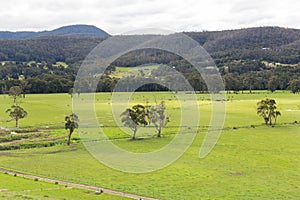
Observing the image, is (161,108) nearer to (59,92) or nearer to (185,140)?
(185,140)

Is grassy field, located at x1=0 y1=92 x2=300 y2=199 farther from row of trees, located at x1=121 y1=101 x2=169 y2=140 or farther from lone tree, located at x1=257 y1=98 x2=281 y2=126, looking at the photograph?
lone tree, located at x1=257 y1=98 x2=281 y2=126

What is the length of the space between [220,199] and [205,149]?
2654 cm

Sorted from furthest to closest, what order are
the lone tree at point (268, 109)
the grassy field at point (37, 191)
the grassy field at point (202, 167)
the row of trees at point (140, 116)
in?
1. the lone tree at point (268, 109)
2. the row of trees at point (140, 116)
3. the grassy field at point (202, 167)
4. the grassy field at point (37, 191)

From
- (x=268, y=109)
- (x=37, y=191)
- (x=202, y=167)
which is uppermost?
(x=268, y=109)

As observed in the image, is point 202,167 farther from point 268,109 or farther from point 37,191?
point 268,109

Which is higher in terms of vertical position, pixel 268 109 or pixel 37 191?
pixel 268 109

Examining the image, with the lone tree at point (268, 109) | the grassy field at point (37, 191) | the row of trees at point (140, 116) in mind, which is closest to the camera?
the grassy field at point (37, 191)

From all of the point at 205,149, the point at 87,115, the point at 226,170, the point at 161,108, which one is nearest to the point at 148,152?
the point at 205,149

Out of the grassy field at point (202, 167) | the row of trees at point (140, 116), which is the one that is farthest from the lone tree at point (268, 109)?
the row of trees at point (140, 116)

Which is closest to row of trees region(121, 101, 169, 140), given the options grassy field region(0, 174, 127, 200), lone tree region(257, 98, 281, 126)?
lone tree region(257, 98, 281, 126)

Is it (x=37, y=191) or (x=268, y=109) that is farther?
(x=268, y=109)

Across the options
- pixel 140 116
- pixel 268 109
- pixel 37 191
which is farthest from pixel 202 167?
pixel 268 109

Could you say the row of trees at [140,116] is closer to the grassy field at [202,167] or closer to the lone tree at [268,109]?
the grassy field at [202,167]

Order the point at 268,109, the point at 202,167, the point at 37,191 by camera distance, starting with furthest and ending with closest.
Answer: the point at 268,109 < the point at 202,167 < the point at 37,191
